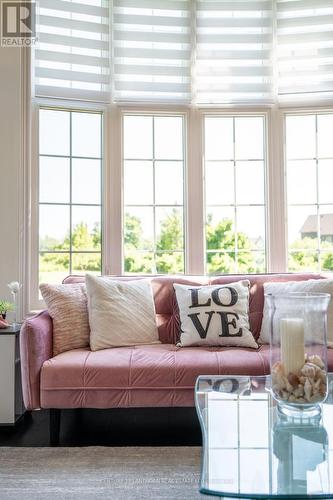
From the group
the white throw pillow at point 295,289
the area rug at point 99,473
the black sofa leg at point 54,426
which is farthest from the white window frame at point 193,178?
the area rug at point 99,473

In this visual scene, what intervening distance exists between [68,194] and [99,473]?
2023mm

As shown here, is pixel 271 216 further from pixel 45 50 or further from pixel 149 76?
pixel 45 50

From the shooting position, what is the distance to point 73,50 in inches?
117

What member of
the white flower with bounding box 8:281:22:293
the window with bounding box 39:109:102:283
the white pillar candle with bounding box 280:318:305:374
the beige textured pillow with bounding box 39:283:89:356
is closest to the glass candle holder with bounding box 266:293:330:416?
the white pillar candle with bounding box 280:318:305:374

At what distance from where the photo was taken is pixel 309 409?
1.28m

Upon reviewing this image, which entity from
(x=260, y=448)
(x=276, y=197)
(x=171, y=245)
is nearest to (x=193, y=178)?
(x=171, y=245)

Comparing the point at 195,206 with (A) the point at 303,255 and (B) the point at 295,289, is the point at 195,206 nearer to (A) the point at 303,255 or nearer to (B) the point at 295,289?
(A) the point at 303,255

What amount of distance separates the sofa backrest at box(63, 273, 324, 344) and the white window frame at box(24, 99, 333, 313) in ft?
1.56

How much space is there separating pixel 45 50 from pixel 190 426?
9.36 ft

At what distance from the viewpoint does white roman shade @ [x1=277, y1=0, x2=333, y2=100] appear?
3.09 meters

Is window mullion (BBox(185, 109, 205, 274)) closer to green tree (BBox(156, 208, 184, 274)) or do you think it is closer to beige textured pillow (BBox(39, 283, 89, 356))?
green tree (BBox(156, 208, 184, 274))

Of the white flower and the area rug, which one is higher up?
the white flower

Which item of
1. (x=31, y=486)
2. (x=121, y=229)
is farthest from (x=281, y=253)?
(x=31, y=486)

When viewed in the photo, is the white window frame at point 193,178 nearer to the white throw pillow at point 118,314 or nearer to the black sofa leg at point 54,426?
the white throw pillow at point 118,314
